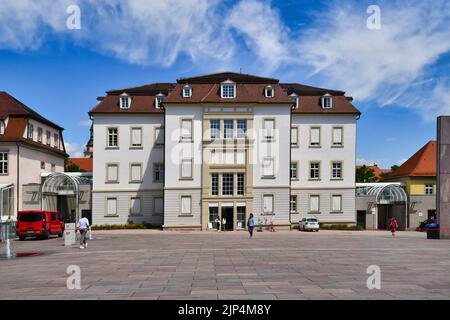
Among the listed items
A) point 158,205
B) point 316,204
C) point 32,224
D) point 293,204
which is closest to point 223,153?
point 158,205

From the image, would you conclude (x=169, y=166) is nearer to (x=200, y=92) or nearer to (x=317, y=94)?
(x=200, y=92)

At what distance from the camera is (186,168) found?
47.7m

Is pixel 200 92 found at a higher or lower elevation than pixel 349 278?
higher

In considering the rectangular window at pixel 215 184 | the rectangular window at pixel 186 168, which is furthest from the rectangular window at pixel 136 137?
the rectangular window at pixel 215 184

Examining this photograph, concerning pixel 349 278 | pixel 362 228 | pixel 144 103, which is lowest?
pixel 362 228

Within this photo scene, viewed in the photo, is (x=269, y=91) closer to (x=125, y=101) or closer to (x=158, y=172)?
(x=158, y=172)

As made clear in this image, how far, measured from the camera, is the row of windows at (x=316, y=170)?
51594 millimetres

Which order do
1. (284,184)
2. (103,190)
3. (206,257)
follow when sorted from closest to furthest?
(206,257), (284,184), (103,190)

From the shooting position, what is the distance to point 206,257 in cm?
1980

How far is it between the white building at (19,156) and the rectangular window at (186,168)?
14882mm

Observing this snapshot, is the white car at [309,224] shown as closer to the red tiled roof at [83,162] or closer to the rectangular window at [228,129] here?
the rectangular window at [228,129]

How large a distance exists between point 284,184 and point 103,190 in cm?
1897

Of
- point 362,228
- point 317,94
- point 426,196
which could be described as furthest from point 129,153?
point 426,196

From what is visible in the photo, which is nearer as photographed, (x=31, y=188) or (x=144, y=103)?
(x=31, y=188)
